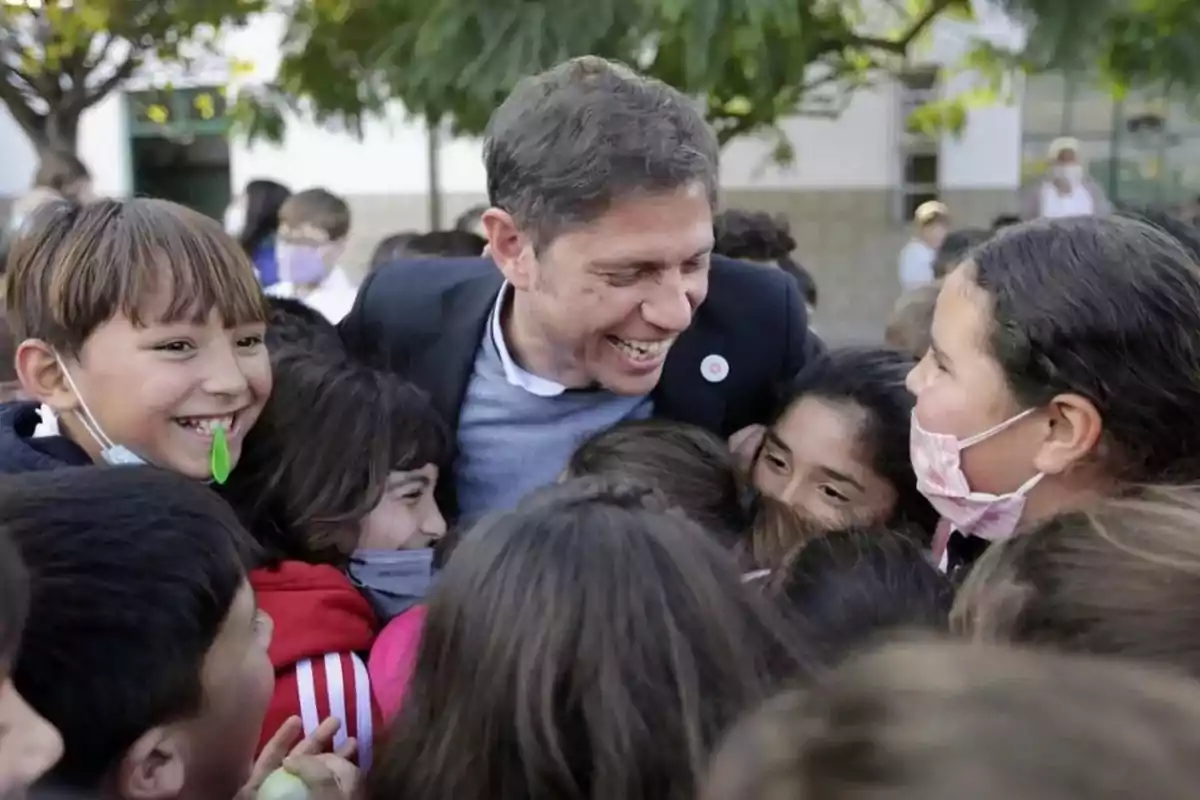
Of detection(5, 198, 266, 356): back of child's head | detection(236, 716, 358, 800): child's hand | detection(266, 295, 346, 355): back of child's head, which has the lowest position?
detection(236, 716, 358, 800): child's hand

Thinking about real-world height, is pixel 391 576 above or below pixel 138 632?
below

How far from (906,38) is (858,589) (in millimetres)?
6154

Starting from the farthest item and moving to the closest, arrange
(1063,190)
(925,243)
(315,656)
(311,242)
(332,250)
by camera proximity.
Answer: (925,243), (1063,190), (332,250), (311,242), (315,656)

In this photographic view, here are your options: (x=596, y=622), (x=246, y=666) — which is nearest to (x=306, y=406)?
(x=246, y=666)

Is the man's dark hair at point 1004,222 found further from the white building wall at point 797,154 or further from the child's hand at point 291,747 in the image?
the white building wall at point 797,154

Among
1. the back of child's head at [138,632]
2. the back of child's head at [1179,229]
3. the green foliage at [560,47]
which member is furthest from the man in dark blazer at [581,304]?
the green foliage at [560,47]

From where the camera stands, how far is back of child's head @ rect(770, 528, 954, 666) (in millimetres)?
1866

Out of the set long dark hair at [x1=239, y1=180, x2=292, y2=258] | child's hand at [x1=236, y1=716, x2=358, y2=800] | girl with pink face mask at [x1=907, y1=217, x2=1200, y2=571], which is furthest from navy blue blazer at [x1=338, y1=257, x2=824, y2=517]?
long dark hair at [x1=239, y1=180, x2=292, y2=258]

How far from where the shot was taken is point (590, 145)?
231 cm

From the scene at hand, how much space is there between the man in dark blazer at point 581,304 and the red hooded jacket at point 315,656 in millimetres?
322

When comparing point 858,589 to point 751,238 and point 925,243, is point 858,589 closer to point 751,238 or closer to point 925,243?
point 751,238

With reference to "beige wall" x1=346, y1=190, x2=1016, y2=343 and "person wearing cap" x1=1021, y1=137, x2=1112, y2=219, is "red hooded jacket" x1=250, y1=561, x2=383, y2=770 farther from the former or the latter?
"beige wall" x1=346, y1=190, x2=1016, y2=343

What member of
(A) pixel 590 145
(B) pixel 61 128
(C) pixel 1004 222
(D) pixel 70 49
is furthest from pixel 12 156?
(A) pixel 590 145

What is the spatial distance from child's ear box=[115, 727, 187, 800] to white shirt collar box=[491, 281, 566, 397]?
1.08 meters
